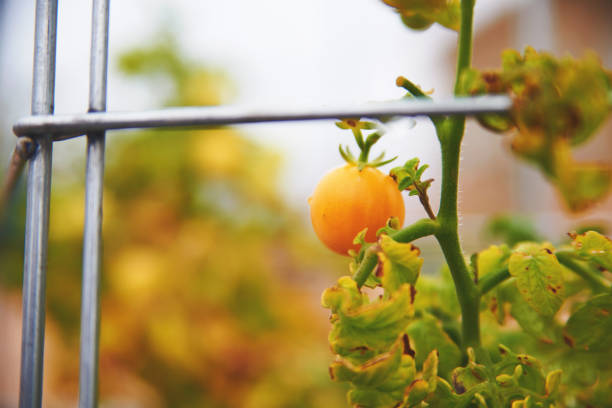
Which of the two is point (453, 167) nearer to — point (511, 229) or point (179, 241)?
point (511, 229)

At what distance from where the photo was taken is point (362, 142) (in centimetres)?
27

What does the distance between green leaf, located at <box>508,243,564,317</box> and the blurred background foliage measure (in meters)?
0.65

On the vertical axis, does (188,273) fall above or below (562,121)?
below

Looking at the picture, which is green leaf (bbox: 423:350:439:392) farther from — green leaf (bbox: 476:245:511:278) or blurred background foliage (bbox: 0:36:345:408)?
blurred background foliage (bbox: 0:36:345:408)

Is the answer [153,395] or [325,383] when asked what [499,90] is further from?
[153,395]

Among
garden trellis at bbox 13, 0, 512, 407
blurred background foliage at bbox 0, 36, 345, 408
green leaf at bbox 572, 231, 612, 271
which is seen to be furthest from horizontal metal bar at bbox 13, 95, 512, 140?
blurred background foliage at bbox 0, 36, 345, 408

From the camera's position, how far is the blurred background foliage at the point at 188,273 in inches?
34.3

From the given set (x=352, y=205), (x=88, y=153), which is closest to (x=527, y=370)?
(x=352, y=205)

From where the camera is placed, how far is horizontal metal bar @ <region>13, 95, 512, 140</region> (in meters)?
0.18

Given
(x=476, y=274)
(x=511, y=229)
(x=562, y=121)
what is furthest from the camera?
(x=511, y=229)

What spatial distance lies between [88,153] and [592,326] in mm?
265

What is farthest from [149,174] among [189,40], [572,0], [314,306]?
[572,0]

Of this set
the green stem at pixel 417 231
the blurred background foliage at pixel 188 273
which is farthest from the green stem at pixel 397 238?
the blurred background foliage at pixel 188 273

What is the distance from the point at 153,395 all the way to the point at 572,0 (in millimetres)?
3241
